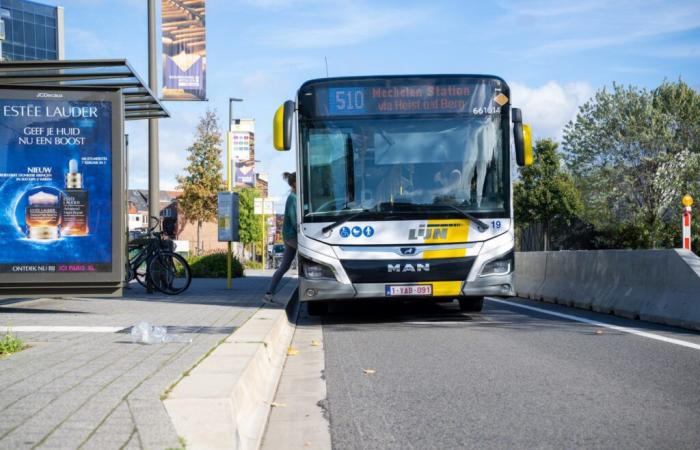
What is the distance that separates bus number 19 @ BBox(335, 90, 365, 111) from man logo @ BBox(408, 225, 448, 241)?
1.87m

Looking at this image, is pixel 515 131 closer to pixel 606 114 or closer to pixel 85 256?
pixel 85 256

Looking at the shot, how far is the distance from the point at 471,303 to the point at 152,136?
7545 mm

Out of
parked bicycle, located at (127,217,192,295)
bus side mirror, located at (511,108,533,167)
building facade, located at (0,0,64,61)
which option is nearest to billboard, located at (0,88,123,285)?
parked bicycle, located at (127,217,192,295)

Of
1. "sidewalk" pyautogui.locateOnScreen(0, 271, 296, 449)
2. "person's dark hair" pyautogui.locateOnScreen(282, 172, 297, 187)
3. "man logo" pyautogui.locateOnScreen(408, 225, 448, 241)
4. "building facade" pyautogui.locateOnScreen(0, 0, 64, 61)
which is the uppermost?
"building facade" pyautogui.locateOnScreen(0, 0, 64, 61)

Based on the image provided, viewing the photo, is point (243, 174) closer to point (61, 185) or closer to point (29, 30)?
point (61, 185)

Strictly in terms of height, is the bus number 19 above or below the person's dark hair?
above

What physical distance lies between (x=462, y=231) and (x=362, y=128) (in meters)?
1.95

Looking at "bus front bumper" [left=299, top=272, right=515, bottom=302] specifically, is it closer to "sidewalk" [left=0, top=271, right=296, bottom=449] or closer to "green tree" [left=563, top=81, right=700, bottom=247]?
"sidewalk" [left=0, top=271, right=296, bottom=449]

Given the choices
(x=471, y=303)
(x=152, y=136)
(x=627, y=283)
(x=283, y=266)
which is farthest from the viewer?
(x=152, y=136)

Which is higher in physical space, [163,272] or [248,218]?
[248,218]

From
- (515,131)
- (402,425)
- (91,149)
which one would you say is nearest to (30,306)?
(91,149)

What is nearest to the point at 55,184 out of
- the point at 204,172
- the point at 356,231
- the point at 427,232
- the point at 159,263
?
the point at 356,231

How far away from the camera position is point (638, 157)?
5591 centimetres

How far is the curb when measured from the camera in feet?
14.1
